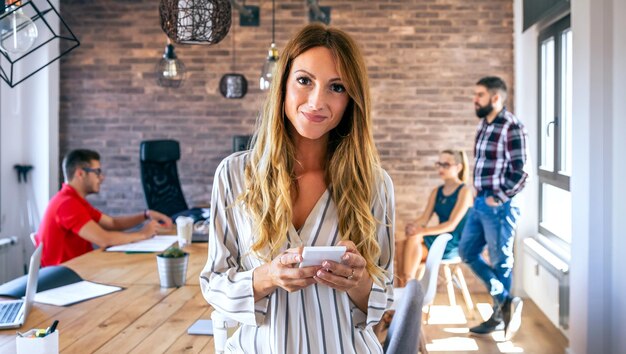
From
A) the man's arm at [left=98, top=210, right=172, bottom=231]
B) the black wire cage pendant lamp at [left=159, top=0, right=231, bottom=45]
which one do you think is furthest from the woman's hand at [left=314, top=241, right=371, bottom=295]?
the man's arm at [left=98, top=210, right=172, bottom=231]

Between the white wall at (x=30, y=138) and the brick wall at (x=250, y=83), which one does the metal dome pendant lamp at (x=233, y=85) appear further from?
the white wall at (x=30, y=138)

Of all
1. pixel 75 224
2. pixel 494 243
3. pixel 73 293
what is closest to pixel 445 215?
pixel 494 243

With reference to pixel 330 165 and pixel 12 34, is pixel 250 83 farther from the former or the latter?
pixel 330 165

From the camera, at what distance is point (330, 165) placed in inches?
59.7

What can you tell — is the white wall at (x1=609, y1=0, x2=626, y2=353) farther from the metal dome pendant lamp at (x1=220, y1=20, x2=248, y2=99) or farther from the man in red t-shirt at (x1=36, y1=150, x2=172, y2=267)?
the metal dome pendant lamp at (x1=220, y1=20, x2=248, y2=99)

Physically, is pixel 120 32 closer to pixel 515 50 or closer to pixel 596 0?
pixel 515 50

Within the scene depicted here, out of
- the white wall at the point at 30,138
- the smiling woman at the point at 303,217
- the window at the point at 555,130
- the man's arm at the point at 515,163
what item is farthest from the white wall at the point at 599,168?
the white wall at the point at 30,138

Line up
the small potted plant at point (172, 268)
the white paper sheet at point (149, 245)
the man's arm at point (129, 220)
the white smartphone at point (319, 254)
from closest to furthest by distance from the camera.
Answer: the white smartphone at point (319, 254)
the small potted plant at point (172, 268)
the white paper sheet at point (149, 245)
the man's arm at point (129, 220)

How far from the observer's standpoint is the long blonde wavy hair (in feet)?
4.67

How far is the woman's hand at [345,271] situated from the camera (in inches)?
52.0

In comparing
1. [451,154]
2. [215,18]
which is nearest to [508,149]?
[451,154]

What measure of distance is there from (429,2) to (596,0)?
108 inches

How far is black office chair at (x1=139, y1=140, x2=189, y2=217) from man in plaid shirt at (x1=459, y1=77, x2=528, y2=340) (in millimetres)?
2577

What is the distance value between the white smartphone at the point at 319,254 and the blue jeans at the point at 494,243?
12.5 ft
